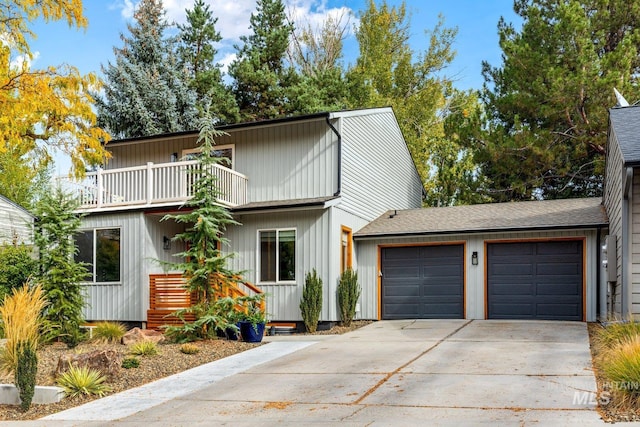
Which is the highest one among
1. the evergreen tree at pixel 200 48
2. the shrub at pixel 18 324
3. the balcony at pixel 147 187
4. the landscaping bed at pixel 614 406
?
the evergreen tree at pixel 200 48

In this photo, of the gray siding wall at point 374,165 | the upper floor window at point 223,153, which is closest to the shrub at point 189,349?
the gray siding wall at point 374,165

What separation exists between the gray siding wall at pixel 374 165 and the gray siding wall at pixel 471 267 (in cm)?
123

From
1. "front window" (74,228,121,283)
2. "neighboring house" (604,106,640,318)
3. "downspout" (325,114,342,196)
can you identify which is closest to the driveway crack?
"neighboring house" (604,106,640,318)

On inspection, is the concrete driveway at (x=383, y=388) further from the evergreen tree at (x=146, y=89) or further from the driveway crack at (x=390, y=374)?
the evergreen tree at (x=146, y=89)

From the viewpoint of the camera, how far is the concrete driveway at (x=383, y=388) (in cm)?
699

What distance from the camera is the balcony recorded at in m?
16.3

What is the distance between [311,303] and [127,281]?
16.7 feet

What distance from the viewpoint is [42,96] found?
452 inches

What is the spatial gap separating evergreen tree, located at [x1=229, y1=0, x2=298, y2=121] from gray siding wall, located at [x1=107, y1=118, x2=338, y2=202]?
13656 millimetres

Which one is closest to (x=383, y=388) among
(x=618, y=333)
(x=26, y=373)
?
(x=618, y=333)

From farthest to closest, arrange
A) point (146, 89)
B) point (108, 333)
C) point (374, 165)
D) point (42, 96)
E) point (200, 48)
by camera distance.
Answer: point (200, 48) → point (146, 89) → point (374, 165) → point (108, 333) → point (42, 96)

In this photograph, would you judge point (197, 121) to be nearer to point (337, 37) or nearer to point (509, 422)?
point (337, 37)

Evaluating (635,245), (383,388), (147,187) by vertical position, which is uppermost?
(147,187)

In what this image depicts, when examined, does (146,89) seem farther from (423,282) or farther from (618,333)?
(618,333)
